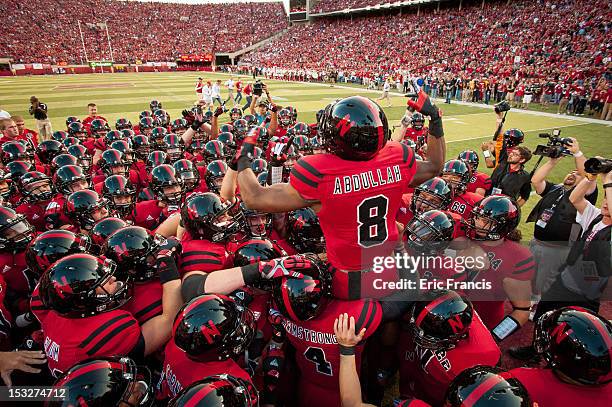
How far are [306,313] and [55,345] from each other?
5.97ft

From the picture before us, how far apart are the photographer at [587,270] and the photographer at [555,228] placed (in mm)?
357

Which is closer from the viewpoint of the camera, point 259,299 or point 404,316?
point 404,316

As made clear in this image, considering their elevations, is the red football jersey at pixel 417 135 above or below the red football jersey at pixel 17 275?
above

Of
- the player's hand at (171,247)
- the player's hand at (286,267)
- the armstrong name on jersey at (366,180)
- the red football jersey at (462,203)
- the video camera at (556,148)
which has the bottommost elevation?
the red football jersey at (462,203)

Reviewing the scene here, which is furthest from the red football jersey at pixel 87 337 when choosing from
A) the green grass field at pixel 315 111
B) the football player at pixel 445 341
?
the green grass field at pixel 315 111

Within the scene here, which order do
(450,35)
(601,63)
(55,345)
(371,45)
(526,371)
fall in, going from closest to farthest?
1. (526,371)
2. (55,345)
3. (601,63)
4. (450,35)
5. (371,45)

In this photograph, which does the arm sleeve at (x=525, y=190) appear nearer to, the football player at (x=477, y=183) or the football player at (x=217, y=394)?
the football player at (x=477, y=183)

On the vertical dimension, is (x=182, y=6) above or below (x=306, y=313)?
above

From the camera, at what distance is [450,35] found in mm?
43156

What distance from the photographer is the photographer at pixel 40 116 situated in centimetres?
1216

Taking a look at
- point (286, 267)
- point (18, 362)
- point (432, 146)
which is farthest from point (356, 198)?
point (18, 362)

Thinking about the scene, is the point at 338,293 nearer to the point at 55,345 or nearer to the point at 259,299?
the point at 259,299

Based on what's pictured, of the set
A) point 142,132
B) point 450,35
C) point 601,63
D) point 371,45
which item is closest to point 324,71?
point 371,45

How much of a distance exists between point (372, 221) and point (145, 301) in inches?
84.1
